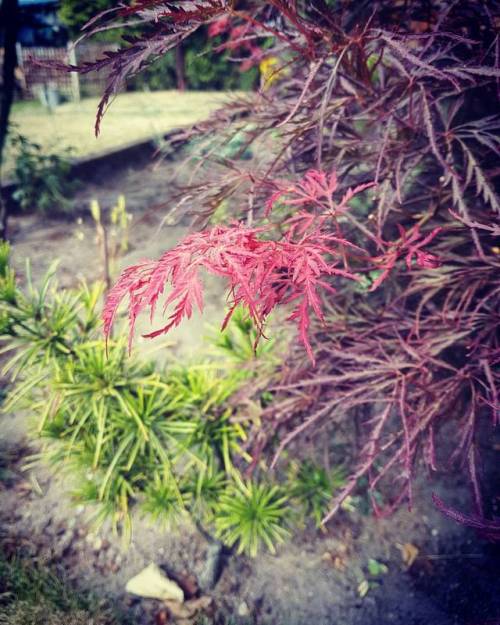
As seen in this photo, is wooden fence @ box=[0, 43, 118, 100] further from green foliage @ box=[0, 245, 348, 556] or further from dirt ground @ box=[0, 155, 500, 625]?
dirt ground @ box=[0, 155, 500, 625]

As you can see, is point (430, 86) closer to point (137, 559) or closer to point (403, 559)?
point (403, 559)

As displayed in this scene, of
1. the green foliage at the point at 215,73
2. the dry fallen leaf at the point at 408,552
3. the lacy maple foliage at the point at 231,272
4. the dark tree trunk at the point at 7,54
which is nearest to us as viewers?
the lacy maple foliage at the point at 231,272

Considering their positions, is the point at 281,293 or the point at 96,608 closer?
the point at 281,293

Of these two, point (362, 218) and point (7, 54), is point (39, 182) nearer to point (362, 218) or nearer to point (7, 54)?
point (7, 54)

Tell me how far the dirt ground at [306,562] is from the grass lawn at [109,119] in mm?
4821

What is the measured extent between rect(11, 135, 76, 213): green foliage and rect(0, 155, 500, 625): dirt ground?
3029 mm

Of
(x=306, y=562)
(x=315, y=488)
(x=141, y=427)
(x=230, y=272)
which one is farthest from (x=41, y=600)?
(x=230, y=272)

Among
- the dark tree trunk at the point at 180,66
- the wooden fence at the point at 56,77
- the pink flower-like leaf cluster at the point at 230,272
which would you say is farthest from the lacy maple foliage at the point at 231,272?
the wooden fence at the point at 56,77

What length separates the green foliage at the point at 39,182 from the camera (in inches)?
191

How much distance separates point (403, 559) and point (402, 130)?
2151 mm

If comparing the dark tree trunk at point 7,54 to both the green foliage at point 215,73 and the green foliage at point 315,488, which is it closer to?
the green foliage at point 315,488

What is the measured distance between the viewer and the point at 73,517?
2393 millimetres

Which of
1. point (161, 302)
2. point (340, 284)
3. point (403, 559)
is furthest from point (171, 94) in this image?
point (403, 559)

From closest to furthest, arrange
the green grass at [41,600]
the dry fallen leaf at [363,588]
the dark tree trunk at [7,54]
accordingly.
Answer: the green grass at [41,600] < the dry fallen leaf at [363,588] < the dark tree trunk at [7,54]
